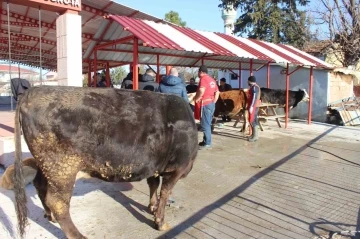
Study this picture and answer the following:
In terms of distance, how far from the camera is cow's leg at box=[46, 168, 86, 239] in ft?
10.4

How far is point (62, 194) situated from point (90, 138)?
61 centimetres

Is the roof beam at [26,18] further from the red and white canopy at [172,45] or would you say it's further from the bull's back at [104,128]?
the bull's back at [104,128]

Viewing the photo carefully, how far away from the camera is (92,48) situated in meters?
9.41

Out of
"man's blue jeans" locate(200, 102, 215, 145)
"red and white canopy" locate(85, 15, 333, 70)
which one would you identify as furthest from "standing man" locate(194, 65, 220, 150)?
"red and white canopy" locate(85, 15, 333, 70)

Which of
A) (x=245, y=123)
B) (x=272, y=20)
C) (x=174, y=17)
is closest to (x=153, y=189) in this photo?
(x=245, y=123)

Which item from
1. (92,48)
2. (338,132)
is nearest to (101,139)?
(92,48)

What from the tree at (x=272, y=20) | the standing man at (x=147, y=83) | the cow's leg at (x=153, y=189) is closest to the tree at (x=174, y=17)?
the tree at (x=272, y=20)

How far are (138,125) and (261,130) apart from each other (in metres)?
8.17

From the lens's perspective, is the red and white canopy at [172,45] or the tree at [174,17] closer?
the red and white canopy at [172,45]

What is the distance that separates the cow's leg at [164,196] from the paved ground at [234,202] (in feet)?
0.34

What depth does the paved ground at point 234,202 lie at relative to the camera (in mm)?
3787

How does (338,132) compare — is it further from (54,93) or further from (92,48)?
(54,93)

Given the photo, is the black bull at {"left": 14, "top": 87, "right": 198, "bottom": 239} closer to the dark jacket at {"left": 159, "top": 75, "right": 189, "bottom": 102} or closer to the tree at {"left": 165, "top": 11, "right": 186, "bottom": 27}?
the dark jacket at {"left": 159, "top": 75, "right": 189, "bottom": 102}

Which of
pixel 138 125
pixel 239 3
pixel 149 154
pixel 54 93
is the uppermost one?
pixel 239 3
